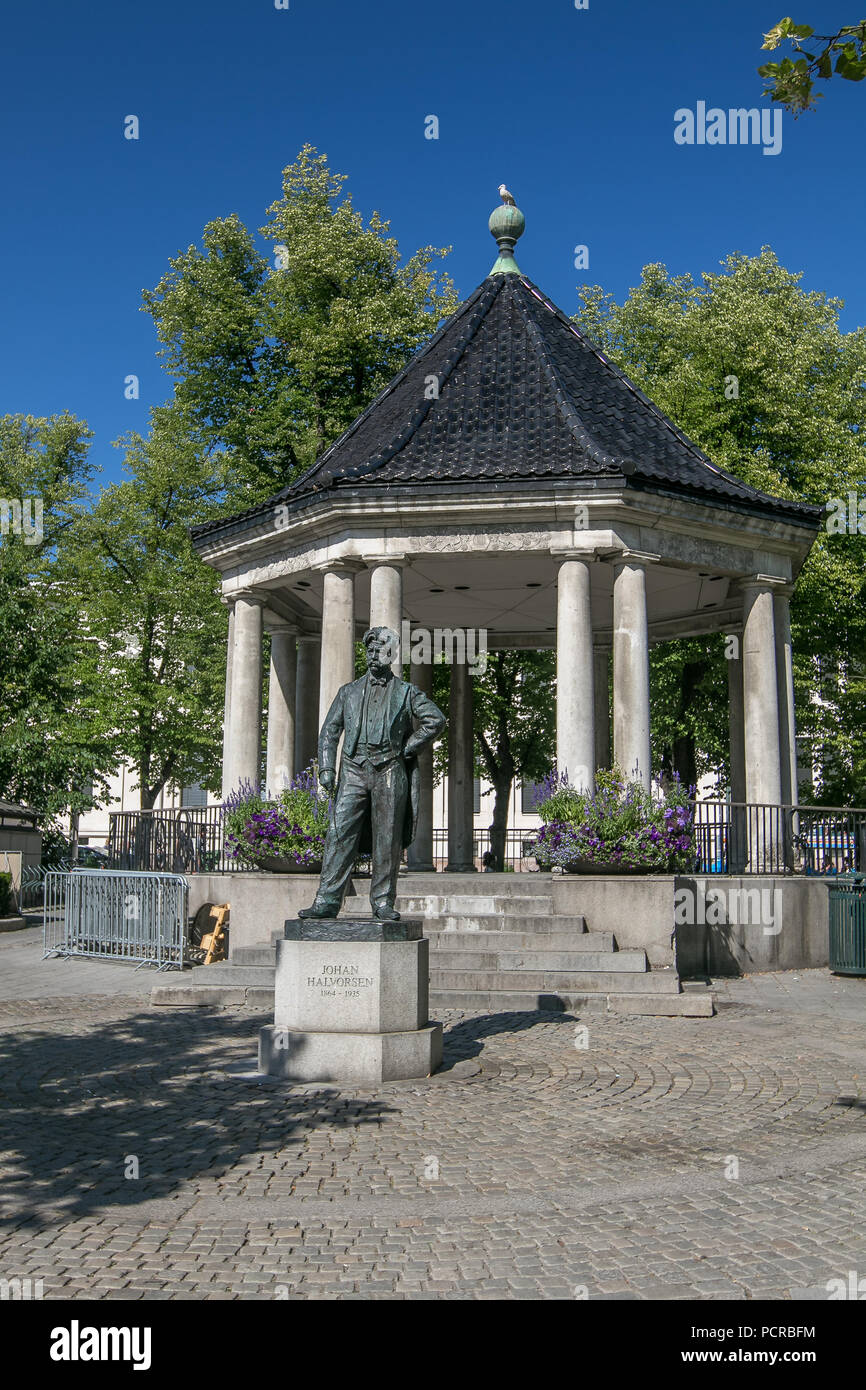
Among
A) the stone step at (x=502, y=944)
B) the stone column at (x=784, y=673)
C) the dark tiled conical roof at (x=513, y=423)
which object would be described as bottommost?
the stone step at (x=502, y=944)

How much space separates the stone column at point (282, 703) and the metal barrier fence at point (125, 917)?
10.9 ft

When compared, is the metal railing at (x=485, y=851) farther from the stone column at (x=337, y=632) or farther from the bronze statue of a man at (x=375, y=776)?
the bronze statue of a man at (x=375, y=776)

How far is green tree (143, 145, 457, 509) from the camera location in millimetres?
28875

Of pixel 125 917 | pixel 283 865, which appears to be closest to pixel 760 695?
pixel 283 865

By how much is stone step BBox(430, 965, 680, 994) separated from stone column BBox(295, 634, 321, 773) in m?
8.37

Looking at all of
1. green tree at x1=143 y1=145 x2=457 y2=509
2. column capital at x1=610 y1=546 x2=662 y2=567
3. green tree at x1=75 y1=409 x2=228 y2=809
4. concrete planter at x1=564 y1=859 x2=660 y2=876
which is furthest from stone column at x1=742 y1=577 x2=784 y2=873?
green tree at x1=75 y1=409 x2=228 y2=809

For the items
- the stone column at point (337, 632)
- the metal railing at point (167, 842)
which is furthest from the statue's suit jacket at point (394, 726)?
the metal railing at point (167, 842)

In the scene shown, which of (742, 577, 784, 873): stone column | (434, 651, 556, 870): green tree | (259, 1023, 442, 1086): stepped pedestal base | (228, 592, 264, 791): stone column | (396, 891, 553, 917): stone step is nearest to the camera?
(259, 1023, 442, 1086): stepped pedestal base

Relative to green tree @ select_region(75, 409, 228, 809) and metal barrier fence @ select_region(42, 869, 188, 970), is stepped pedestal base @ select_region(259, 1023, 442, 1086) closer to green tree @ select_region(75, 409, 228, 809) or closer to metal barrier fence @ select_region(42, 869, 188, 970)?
metal barrier fence @ select_region(42, 869, 188, 970)

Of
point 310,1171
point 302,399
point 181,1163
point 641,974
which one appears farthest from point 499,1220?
point 302,399

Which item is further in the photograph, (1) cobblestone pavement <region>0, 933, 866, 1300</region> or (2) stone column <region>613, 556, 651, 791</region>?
(2) stone column <region>613, 556, 651, 791</region>

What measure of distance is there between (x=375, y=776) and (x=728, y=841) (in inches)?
321

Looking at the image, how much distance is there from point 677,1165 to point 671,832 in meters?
7.24

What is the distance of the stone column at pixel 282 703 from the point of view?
19438mm
